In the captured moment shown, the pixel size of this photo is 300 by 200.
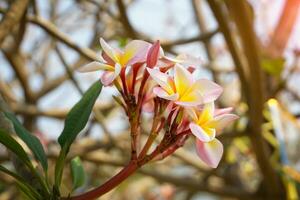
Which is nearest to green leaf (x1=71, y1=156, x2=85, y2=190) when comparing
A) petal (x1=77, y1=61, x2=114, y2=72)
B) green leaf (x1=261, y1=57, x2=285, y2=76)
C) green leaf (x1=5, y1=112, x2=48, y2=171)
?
green leaf (x1=5, y1=112, x2=48, y2=171)

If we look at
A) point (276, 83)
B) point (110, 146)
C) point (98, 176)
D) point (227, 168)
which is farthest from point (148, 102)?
point (98, 176)

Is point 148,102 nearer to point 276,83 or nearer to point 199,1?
point 276,83

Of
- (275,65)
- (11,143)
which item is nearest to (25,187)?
(11,143)

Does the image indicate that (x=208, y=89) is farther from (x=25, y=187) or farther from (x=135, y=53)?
(x=25, y=187)

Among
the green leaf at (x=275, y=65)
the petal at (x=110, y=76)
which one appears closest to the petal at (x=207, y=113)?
the petal at (x=110, y=76)

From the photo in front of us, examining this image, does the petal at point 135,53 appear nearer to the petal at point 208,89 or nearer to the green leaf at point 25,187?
the petal at point 208,89

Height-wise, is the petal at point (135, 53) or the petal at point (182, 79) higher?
the petal at point (135, 53)
